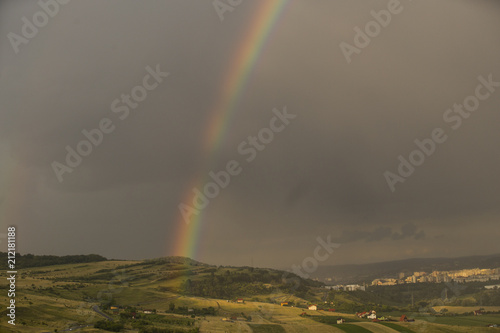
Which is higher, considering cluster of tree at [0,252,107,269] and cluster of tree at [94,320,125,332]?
cluster of tree at [0,252,107,269]

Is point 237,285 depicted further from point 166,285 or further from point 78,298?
point 78,298

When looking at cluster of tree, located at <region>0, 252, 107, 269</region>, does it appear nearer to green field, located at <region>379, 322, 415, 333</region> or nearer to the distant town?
the distant town

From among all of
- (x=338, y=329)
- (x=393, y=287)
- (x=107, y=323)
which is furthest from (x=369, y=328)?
(x=393, y=287)

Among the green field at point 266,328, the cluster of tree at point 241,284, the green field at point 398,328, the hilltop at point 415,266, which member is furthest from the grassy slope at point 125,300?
the hilltop at point 415,266

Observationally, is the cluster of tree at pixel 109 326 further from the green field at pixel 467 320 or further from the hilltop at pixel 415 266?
the hilltop at pixel 415 266

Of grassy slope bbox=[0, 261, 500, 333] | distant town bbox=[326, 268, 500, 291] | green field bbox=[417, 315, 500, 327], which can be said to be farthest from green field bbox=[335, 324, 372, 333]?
distant town bbox=[326, 268, 500, 291]

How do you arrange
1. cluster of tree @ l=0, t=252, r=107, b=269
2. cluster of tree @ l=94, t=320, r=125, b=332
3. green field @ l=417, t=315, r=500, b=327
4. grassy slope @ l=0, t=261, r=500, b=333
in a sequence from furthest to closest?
cluster of tree @ l=0, t=252, r=107, b=269, green field @ l=417, t=315, r=500, b=327, grassy slope @ l=0, t=261, r=500, b=333, cluster of tree @ l=94, t=320, r=125, b=332

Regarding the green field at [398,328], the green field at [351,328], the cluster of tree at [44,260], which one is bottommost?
the green field at [398,328]

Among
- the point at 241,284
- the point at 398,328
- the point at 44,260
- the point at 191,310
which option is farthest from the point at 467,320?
the point at 44,260
